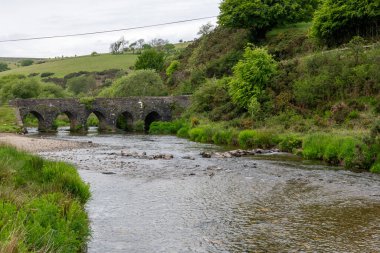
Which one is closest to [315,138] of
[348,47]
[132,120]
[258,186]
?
[258,186]

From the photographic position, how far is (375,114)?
3375cm

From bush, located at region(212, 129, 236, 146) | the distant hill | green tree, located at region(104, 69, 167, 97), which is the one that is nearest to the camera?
bush, located at region(212, 129, 236, 146)

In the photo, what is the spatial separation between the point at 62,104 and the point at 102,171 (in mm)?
38763

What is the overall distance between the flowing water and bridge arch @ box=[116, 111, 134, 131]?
1462 inches

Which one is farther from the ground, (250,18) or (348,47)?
(250,18)

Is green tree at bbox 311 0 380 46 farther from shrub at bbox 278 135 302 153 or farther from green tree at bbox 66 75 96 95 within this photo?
green tree at bbox 66 75 96 95

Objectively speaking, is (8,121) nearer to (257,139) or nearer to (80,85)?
(257,139)

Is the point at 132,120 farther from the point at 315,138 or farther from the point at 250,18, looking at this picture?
the point at 315,138

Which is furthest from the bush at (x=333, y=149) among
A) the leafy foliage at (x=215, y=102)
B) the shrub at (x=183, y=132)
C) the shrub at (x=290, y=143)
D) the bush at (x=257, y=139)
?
the shrub at (x=183, y=132)

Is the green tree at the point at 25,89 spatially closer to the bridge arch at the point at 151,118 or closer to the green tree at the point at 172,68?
the green tree at the point at 172,68

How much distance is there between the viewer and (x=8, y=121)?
5638 centimetres

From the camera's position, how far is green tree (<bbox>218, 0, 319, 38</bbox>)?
66.2 meters

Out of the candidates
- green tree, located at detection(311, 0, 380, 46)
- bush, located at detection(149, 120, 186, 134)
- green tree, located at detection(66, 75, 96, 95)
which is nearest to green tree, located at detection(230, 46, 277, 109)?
green tree, located at detection(311, 0, 380, 46)

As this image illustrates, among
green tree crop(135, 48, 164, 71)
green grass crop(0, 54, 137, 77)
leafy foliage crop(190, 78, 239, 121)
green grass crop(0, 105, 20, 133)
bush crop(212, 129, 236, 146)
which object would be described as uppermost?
green grass crop(0, 54, 137, 77)
